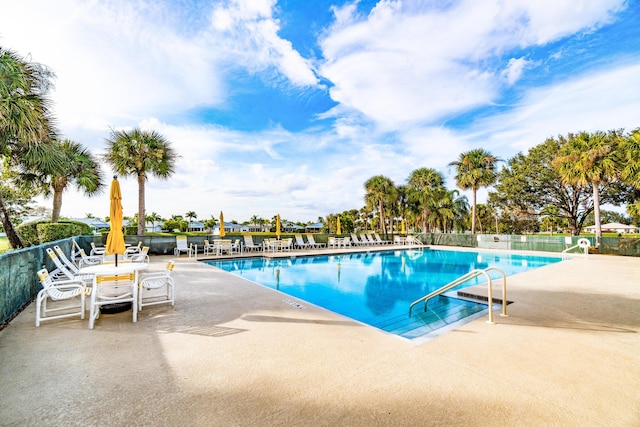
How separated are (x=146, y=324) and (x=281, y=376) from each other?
2548mm

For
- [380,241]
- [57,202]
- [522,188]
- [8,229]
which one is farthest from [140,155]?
[522,188]

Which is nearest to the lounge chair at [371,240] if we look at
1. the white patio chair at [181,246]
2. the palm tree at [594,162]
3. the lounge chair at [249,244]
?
the lounge chair at [249,244]

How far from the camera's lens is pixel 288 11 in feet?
33.0

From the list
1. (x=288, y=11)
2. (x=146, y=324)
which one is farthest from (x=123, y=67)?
(x=146, y=324)

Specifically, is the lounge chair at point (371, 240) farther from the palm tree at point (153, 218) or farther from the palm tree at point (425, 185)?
the palm tree at point (153, 218)

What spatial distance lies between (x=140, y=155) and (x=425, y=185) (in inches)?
889

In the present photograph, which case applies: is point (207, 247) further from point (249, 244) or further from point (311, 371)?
point (311, 371)

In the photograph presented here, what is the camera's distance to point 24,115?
6.93 metres

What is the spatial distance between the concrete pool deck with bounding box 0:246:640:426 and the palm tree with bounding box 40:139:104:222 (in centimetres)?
1189

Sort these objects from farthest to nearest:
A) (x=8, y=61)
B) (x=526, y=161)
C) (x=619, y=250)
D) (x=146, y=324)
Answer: (x=526, y=161), (x=619, y=250), (x=8, y=61), (x=146, y=324)

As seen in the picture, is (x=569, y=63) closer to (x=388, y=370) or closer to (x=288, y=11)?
(x=288, y=11)

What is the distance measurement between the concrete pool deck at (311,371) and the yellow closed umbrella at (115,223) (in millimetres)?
1171

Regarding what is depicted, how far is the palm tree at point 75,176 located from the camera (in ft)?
42.5

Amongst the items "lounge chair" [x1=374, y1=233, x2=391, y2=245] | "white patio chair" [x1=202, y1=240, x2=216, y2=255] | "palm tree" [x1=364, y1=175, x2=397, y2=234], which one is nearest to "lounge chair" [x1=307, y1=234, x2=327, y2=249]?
"lounge chair" [x1=374, y1=233, x2=391, y2=245]
